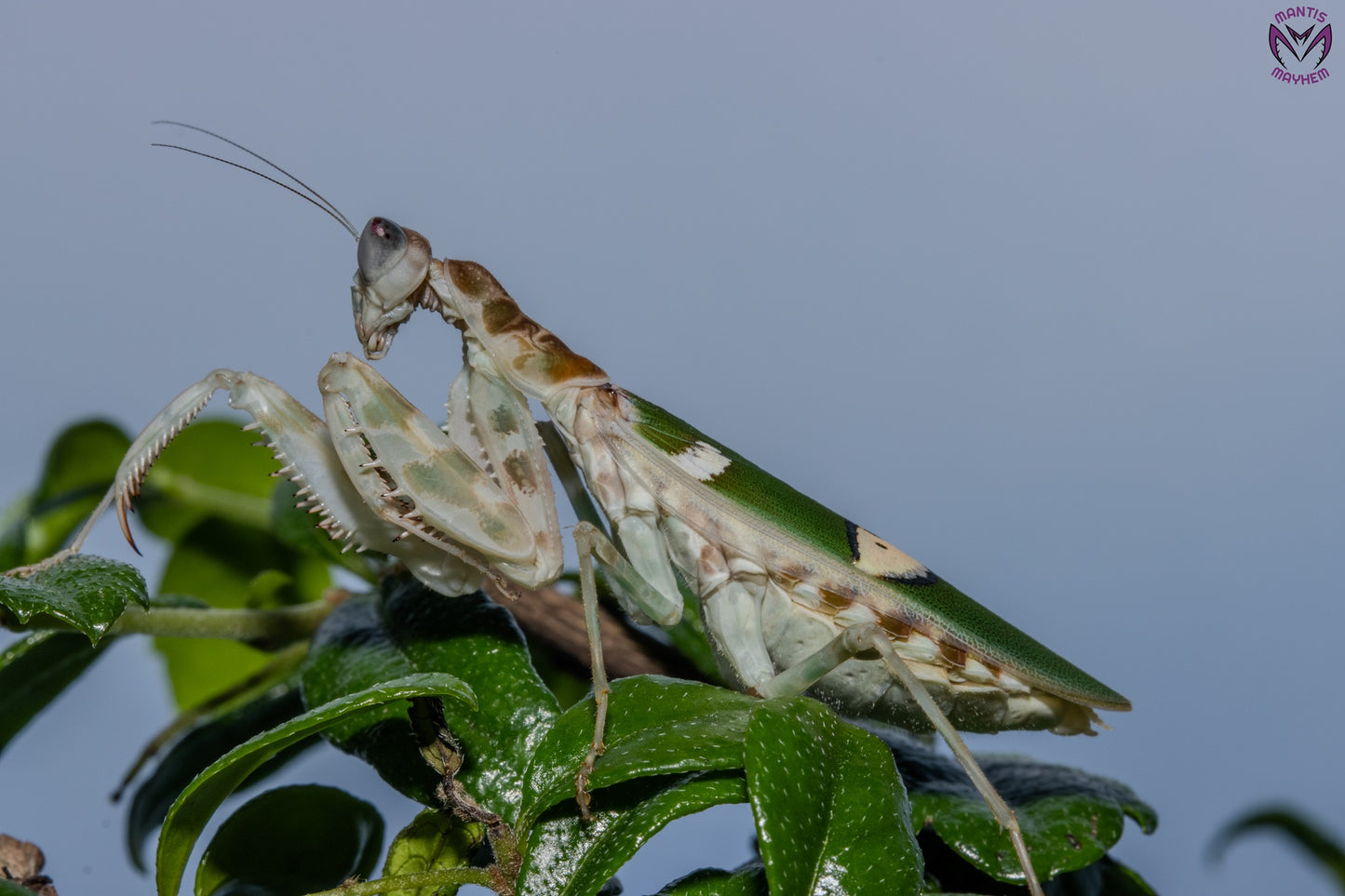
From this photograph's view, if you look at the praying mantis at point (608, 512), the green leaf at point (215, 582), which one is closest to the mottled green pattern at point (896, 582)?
the praying mantis at point (608, 512)

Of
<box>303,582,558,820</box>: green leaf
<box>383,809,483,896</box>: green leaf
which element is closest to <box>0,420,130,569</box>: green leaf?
<box>303,582,558,820</box>: green leaf

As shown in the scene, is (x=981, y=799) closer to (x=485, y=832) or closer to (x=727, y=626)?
(x=727, y=626)

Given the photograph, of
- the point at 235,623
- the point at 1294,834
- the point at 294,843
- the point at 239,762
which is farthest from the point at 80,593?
the point at 1294,834

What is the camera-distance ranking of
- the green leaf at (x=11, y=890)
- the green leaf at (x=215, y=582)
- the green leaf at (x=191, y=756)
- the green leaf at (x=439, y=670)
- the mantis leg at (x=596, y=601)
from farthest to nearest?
the green leaf at (x=215, y=582), the green leaf at (x=191, y=756), the green leaf at (x=439, y=670), the mantis leg at (x=596, y=601), the green leaf at (x=11, y=890)

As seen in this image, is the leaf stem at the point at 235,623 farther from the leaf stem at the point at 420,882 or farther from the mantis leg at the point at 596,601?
the leaf stem at the point at 420,882

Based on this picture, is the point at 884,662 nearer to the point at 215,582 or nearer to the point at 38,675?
the point at 38,675

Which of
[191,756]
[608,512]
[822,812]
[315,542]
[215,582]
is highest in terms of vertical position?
[608,512]
